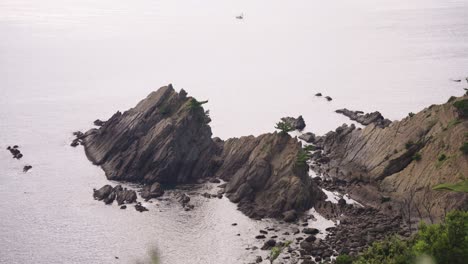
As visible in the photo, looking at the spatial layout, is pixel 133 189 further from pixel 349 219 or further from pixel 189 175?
pixel 349 219

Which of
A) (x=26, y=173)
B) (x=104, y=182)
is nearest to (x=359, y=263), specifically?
(x=104, y=182)

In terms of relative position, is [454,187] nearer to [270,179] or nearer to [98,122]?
[270,179]

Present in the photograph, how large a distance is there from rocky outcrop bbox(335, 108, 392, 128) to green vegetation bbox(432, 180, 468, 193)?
164 ft

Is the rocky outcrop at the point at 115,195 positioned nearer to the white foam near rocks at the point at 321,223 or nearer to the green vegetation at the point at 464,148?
the white foam near rocks at the point at 321,223

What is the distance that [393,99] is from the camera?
19138cm

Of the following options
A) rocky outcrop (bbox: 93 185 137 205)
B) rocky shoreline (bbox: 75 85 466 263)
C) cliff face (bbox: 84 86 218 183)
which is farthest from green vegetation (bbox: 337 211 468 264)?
cliff face (bbox: 84 86 218 183)

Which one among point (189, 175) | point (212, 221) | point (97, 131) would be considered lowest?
point (212, 221)

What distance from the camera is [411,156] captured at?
109500mm

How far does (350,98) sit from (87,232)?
396 ft

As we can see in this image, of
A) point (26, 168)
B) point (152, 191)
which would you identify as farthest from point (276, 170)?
point (26, 168)

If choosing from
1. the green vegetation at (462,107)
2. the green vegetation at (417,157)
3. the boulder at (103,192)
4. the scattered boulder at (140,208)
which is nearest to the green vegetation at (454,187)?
the green vegetation at (417,157)

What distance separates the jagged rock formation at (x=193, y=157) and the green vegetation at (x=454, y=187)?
76.0ft

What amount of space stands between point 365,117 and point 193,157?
2356 inches

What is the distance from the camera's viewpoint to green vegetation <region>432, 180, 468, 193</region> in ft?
303
